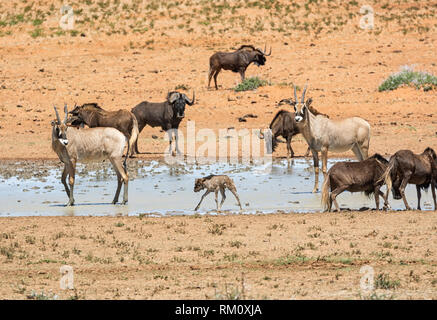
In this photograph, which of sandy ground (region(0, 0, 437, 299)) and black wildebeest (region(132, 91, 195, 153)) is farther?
black wildebeest (region(132, 91, 195, 153))

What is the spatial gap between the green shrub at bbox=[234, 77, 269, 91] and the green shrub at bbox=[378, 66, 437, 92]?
412 cm

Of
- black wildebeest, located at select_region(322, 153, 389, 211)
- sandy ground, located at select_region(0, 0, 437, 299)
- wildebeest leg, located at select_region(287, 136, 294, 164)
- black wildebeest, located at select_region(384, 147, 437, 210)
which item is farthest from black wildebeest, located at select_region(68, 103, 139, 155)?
black wildebeest, located at select_region(384, 147, 437, 210)

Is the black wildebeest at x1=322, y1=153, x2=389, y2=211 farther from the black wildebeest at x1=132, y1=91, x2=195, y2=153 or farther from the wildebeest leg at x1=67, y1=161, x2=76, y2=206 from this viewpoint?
the black wildebeest at x1=132, y1=91, x2=195, y2=153

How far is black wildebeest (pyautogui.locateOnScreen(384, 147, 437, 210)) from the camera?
44.6 ft

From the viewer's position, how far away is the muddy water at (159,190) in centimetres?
1461

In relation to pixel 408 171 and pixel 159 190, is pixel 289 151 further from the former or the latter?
pixel 408 171

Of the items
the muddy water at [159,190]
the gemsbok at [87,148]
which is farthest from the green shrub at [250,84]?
the gemsbok at [87,148]

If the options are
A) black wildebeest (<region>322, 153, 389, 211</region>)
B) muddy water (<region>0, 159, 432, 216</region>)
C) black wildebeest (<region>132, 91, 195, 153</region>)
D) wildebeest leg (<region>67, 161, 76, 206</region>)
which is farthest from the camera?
black wildebeest (<region>132, 91, 195, 153</region>)

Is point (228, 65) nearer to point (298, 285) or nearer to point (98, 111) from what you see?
point (98, 111)

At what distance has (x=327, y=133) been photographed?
17.2 metres

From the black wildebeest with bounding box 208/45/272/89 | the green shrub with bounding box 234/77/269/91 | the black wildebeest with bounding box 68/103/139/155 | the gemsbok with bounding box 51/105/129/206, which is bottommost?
the gemsbok with bounding box 51/105/129/206

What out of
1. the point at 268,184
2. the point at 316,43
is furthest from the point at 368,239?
the point at 316,43

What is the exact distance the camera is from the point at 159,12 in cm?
4231

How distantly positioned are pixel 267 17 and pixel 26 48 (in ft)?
38.7
